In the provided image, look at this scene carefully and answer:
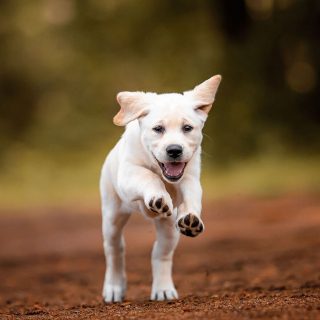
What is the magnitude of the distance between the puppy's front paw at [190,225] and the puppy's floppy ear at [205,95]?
3.94 feet

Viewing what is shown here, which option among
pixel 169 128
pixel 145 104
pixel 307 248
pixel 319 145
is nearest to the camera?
pixel 169 128

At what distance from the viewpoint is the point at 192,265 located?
10844 millimetres

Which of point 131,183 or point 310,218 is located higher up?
point 310,218

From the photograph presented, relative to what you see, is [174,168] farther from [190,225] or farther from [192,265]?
[192,265]

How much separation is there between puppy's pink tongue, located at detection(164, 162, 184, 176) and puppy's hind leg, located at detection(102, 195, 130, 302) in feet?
5.33

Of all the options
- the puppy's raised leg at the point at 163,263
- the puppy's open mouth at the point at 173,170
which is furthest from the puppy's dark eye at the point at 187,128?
the puppy's raised leg at the point at 163,263

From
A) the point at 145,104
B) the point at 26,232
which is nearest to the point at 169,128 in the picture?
the point at 145,104

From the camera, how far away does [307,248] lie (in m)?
10.8

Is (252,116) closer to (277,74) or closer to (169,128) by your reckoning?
(277,74)

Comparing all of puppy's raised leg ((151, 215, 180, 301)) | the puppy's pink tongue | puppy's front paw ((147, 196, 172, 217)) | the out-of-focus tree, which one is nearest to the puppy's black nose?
the puppy's pink tongue

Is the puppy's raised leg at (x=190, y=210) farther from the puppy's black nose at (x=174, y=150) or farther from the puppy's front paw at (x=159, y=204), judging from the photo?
the puppy's black nose at (x=174, y=150)

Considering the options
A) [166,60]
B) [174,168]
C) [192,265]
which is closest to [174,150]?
[174,168]

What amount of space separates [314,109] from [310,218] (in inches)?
373

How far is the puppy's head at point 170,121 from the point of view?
4.91m
